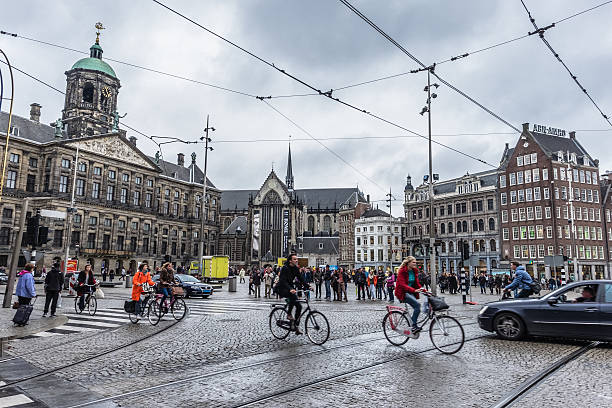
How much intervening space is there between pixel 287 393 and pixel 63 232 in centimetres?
6355

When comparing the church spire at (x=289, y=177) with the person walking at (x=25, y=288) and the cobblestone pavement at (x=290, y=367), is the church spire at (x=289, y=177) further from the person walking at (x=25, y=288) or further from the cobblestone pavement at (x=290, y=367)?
the cobblestone pavement at (x=290, y=367)

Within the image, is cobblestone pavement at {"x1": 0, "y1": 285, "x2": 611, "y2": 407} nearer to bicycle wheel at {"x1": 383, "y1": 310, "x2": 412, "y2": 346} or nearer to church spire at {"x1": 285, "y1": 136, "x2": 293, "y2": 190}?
bicycle wheel at {"x1": 383, "y1": 310, "x2": 412, "y2": 346}

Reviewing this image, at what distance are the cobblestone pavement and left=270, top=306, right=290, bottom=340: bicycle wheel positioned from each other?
10.7 inches

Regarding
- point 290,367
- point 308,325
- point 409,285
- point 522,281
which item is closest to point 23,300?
point 308,325

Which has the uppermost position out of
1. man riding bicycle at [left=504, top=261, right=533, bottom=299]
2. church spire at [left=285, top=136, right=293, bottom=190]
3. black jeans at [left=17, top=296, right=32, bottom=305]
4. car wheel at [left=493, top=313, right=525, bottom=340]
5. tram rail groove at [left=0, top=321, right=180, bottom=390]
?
church spire at [left=285, top=136, right=293, bottom=190]

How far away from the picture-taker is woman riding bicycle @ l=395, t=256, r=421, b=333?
895 centimetres

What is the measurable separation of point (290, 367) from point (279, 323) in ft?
9.39

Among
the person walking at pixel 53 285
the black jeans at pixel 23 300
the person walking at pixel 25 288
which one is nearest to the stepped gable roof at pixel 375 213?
the person walking at pixel 53 285

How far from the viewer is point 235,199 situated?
121 metres

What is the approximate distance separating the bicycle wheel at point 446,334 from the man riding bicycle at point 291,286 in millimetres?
2923

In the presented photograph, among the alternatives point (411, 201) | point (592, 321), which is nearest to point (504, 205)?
point (411, 201)

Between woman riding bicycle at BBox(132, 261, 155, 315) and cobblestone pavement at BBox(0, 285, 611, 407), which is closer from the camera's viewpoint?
cobblestone pavement at BBox(0, 285, 611, 407)

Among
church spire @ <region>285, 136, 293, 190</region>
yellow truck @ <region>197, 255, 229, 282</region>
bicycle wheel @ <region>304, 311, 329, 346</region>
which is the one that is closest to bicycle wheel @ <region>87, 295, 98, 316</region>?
bicycle wheel @ <region>304, 311, 329, 346</region>

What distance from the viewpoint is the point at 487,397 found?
5418mm
